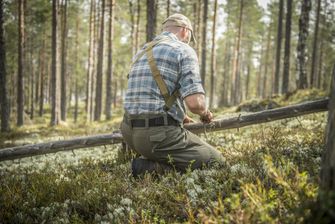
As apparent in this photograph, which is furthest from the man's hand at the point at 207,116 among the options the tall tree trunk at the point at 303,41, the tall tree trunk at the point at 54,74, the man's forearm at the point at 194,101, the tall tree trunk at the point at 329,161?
the tall tree trunk at the point at 54,74

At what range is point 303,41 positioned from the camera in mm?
17609

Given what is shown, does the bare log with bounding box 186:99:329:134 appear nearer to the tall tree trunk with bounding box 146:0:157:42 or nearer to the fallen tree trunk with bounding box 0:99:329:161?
the fallen tree trunk with bounding box 0:99:329:161

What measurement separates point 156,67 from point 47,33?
3868 centimetres

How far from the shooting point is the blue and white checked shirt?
177 inches

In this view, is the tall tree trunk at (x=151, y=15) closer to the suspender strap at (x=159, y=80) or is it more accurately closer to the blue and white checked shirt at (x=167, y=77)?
the blue and white checked shirt at (x=167, y=77)

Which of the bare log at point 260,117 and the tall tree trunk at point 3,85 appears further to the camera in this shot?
the tall tree trunk at point 3,85

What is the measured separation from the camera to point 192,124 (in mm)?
5898

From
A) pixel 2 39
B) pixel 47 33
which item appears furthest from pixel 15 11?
pixel 2 39

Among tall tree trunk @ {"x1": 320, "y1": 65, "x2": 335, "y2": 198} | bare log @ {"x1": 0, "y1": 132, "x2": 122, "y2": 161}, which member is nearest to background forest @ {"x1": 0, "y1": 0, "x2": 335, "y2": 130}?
bare log @ {"x1": 0, "y1": 132, "x2": 122, "y2": 161}

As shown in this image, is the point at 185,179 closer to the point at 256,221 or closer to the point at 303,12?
the point at 256,221

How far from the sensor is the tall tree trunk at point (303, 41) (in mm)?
17422

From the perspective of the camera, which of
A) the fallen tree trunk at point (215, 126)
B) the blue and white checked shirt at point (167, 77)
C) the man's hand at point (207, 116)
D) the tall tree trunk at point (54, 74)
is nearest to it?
the blue and white checked shirt at point (167, 77)

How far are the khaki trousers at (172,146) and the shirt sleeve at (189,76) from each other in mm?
601

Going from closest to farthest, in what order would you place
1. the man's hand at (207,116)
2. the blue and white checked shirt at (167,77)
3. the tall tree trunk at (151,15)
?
the blue and white checked shirt at (167,77) → the man's hand at (207,116) → the tall tree trunk at (151,15)
